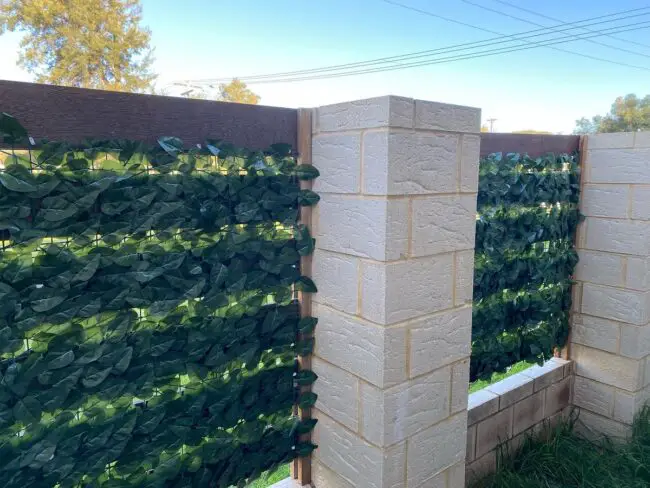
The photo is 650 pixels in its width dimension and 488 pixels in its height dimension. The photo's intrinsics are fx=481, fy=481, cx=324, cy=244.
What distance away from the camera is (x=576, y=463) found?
2.35 metres

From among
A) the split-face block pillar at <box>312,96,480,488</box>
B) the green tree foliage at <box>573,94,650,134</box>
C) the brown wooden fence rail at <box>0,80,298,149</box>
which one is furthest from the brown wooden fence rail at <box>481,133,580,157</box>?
the green tree foliage at <box>573,94,650,134</box>

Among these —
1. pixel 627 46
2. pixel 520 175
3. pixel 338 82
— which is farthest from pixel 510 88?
pixel 520 175

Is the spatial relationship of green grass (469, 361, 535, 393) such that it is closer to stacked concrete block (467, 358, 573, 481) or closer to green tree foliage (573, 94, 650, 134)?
stacked concrete block (467, 358, 573, 481)

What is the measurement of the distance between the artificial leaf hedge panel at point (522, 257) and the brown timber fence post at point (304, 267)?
3.02ft

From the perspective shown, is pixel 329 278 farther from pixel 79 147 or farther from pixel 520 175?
pixel 520 175

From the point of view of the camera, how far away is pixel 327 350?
168 cm

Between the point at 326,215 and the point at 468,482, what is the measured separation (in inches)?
57.8

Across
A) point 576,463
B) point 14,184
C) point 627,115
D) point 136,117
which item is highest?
point 627,115

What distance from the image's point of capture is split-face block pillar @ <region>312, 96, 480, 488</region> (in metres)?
1.44

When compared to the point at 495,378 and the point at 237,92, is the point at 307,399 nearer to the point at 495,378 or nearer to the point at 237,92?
the point at 495,378

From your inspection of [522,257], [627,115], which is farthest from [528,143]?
[627,115]

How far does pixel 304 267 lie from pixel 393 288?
37cm

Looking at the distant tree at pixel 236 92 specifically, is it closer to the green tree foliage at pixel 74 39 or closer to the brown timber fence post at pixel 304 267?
the green tree foliage at pixel 74 39

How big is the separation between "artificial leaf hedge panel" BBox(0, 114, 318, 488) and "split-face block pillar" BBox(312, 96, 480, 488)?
0.45 ft
